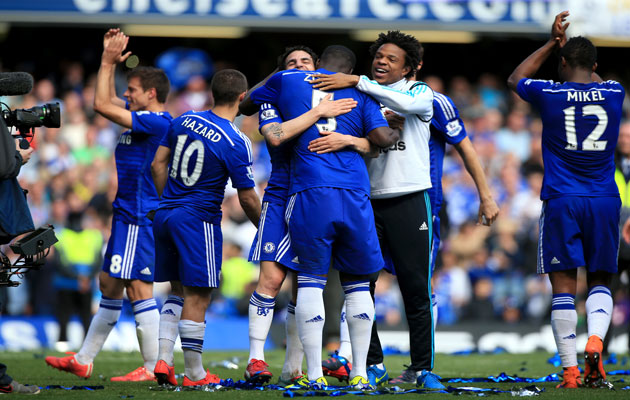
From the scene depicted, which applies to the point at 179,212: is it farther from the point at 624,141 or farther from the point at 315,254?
the point at 624,141

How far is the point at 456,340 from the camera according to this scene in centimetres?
1254

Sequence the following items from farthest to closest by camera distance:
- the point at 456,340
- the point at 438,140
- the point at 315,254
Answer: the point at 456,340 → the point at 438,140 → the point at 315,254

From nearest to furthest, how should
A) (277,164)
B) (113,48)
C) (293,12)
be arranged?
(277,164)
(113,48)
(293,12)

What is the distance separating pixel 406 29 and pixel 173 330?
9883 mm

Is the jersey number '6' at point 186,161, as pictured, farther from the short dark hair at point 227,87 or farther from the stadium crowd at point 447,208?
the stadium crowd at point 447,208

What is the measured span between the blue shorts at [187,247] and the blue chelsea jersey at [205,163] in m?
0.07

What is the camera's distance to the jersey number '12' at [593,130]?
6676 millimetres

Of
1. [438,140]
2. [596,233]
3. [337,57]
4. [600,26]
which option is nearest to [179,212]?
[337,57]

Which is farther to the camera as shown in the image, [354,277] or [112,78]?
[112,78]

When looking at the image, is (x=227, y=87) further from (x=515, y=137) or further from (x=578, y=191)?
(x=515, y=137)

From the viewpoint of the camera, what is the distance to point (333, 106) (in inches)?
239

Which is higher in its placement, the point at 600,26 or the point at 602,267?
the point at 600,26

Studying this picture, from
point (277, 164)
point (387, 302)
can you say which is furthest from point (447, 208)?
point (277, 164)

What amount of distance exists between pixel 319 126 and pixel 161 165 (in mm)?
1322
